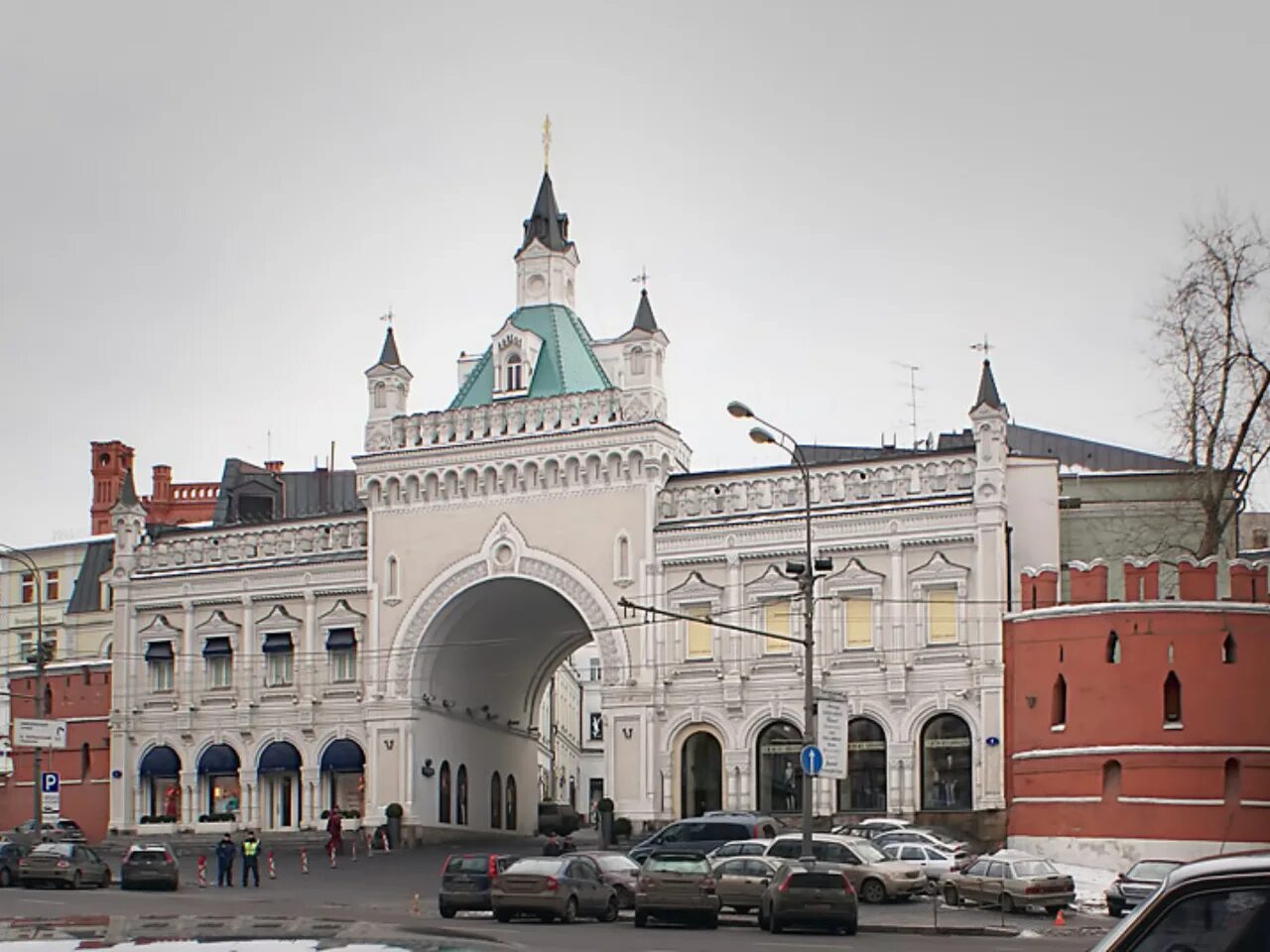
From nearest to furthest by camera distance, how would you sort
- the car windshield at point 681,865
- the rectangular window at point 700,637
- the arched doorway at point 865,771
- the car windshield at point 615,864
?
the car windshield at point 681,865
the car windshield at point 615,864
the arched doorway at point 865,771
the rectangular window at point 700,637

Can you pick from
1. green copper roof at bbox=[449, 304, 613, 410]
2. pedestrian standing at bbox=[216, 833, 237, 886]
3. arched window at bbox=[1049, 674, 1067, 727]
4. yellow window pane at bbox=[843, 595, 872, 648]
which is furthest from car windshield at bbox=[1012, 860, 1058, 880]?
green copper roof at bbox=[449, 304, 613, 410]

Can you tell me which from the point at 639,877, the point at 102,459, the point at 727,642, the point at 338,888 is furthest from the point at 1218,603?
the point at 102,459

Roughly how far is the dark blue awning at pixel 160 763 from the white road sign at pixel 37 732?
10287 millimetres

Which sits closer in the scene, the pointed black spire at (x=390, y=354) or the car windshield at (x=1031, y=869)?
the car windshield at (x=1031, y=869)

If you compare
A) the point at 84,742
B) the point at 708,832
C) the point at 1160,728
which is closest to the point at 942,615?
the point at 1160,728

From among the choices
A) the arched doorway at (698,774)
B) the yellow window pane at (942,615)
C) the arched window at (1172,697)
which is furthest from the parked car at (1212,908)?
the arched doorway at (698,774)

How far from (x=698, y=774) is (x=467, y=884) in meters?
19.7

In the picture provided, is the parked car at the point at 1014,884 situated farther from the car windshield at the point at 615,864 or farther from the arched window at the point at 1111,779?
the arched window at the point at 1111,779

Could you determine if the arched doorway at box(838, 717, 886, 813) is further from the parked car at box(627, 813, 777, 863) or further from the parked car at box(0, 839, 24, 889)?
the parked car at box(0, 839, 24, 889)

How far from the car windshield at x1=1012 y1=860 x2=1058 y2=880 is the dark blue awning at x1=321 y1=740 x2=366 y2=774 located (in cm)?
2715

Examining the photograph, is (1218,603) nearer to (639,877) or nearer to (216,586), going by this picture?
(639,877)

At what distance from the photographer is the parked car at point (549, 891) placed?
3331 centimetres

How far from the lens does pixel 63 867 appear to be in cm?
4462

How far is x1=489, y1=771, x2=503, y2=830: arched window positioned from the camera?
6372 cm
